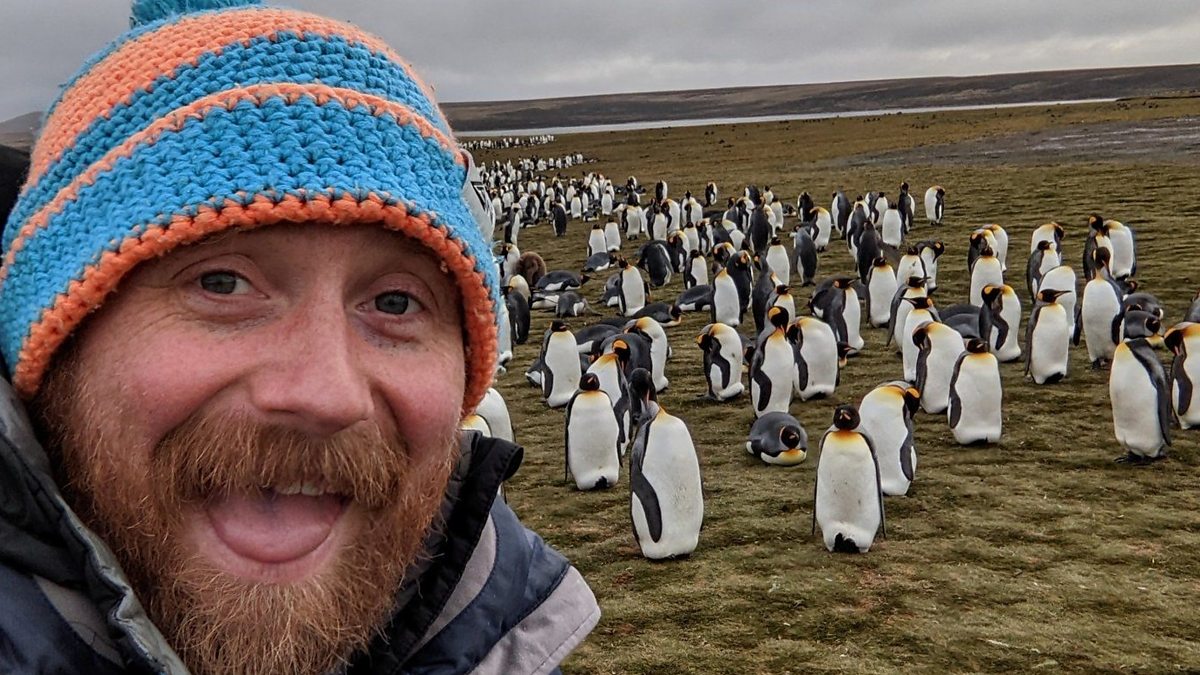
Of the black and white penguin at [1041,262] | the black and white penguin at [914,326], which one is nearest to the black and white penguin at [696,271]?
the black and white penguin at [1041,262]

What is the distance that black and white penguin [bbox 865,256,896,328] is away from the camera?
1055 centimetres

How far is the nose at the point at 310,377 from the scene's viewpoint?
3.18ft

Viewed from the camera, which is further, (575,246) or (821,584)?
(575,246)

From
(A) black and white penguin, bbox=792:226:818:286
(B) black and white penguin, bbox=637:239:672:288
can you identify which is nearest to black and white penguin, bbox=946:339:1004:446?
(A) black and white penguin, bbox=792:226:818:286

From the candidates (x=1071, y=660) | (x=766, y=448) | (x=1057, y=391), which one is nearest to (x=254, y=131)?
(x=1071, y=660)

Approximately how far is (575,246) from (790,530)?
594 inches

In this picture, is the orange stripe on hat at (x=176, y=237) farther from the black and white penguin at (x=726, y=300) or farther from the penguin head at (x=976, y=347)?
the black and white penguin at (x=726, y=300)

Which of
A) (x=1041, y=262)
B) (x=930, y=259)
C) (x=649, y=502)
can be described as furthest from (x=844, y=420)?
(x=930, y=259)

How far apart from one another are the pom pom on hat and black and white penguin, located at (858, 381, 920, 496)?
204 inches

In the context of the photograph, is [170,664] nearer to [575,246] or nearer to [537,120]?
[575,246]

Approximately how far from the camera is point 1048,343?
26.7 feet

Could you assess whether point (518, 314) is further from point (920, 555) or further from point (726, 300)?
point (920, 555)

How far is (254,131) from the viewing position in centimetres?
99

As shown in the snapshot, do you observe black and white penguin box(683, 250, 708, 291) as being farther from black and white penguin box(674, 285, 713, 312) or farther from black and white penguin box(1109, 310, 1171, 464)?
black and white penguin box(1109, 310, 1171, 464)
